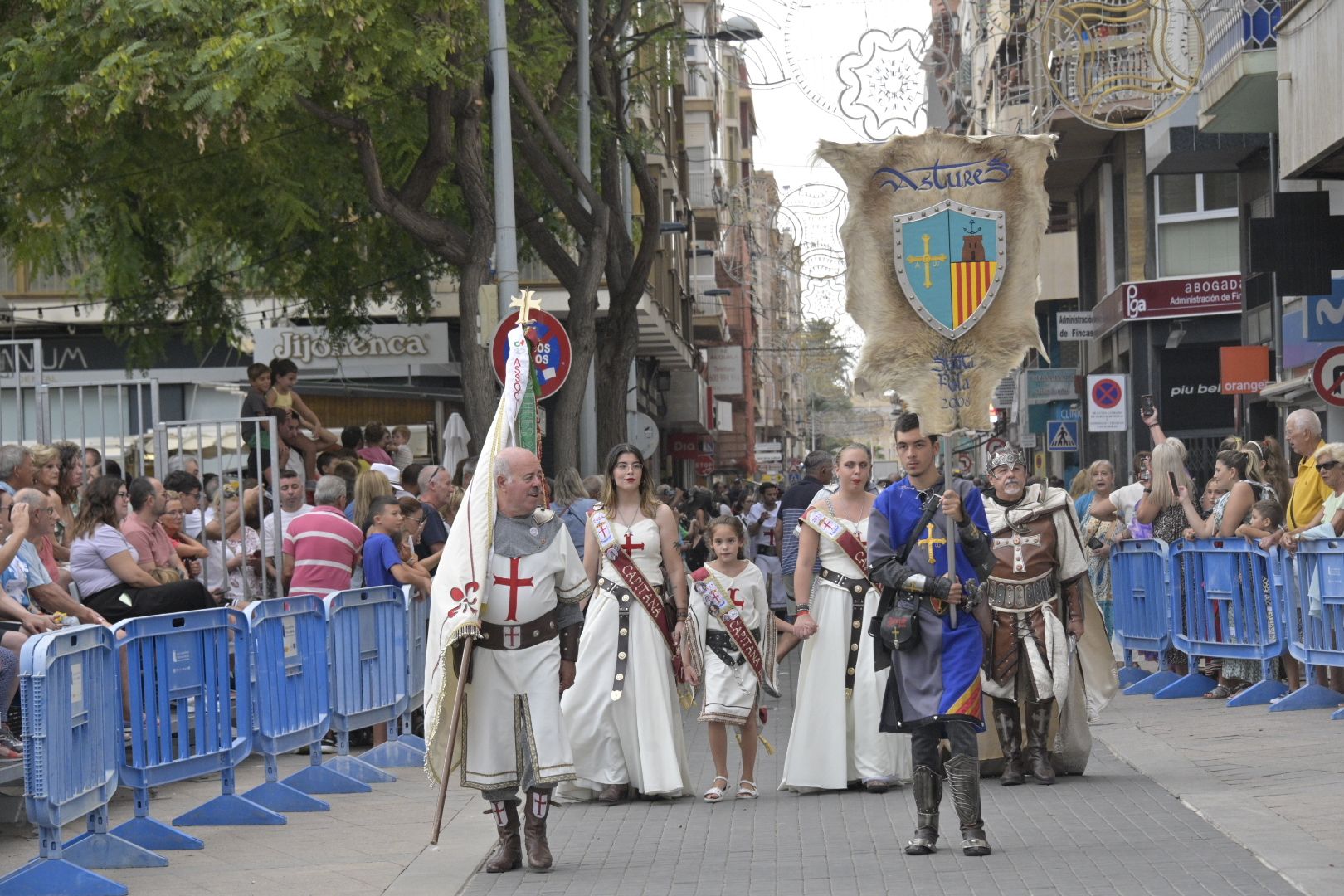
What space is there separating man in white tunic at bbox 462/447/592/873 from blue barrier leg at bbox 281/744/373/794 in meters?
2.77

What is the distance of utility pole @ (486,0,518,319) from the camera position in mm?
18109

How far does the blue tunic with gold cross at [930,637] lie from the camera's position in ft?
27.9

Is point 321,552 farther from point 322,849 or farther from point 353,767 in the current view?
point 322,849

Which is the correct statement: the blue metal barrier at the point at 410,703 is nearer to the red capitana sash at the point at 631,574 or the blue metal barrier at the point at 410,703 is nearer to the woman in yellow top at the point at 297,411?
the red capitana sash at the point at 631,574

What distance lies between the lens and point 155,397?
13.8 meters

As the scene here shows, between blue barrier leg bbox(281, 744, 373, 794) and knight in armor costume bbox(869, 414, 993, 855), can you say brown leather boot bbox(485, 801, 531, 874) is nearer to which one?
knight in armor costume bbox(869, 414, 993, 855)

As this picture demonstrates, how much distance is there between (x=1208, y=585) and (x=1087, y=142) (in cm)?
2224

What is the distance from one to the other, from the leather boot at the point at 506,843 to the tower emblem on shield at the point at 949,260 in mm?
3063

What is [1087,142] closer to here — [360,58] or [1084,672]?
[360,58]

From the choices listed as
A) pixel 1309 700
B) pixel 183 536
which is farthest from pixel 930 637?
pixel 183 536

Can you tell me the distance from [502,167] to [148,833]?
409 inches

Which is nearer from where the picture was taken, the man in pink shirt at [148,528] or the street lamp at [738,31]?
the man in pink shirt at [148,528]

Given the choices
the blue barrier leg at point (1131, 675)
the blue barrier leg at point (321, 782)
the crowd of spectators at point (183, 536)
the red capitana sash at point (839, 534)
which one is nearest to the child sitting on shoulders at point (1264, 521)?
the blue barrier leg at point (1131, 675)

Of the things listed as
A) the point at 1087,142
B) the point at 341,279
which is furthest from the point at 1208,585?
the point at 1087,142
